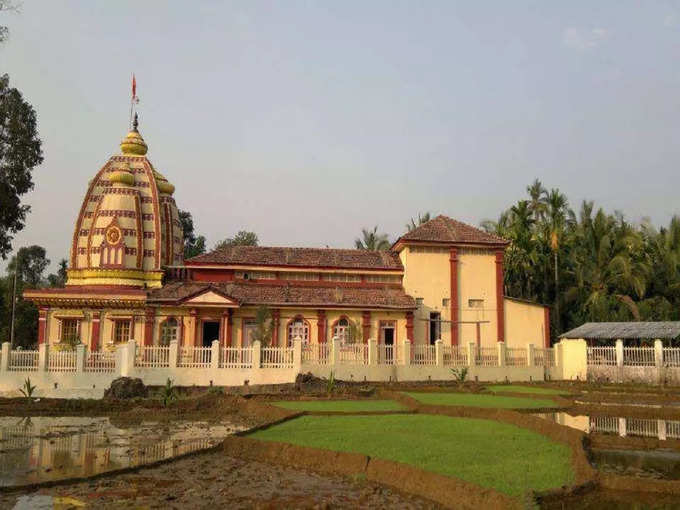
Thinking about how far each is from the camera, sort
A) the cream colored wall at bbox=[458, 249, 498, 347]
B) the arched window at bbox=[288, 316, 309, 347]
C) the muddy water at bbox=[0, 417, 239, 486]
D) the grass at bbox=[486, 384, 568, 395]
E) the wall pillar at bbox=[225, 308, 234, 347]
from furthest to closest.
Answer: the cream colored wall at bbox=[458, 249, 498, 347] → the arched window at bbox=[288, 316, 309, 347] → the wall pillar at bbox=[225, 308, 234, 347] → the grass at bbox=[486, 384, 568, 395] → the muddy water at bbox=[0, 417, 239, 486]

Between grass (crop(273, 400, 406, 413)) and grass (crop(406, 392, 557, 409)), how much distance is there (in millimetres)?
1037

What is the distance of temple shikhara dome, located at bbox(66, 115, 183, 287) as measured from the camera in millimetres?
32750

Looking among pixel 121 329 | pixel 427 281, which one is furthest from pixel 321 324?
pixel 121 329

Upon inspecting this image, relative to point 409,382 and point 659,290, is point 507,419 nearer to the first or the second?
point 409,382

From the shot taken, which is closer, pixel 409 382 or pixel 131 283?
pixel 409 382

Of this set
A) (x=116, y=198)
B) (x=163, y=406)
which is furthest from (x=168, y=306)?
(x=163, y=406)

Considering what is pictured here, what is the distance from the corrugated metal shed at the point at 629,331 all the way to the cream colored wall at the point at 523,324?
9.67 feet

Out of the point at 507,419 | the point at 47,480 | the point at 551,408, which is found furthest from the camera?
the point at 551,408

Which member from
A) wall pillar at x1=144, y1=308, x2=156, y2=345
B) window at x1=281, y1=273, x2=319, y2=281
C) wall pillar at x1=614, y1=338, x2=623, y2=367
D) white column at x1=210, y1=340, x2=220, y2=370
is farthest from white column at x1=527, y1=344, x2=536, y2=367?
wall pillar at x1=144, y1=308, x2=156, y2=345

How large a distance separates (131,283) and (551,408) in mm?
22317

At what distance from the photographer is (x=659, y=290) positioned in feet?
121

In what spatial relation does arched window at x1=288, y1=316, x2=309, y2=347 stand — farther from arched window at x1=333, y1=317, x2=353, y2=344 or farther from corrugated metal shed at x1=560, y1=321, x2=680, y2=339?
corrugated metal shed at x1=560, y1=321, x2=680, y2=339

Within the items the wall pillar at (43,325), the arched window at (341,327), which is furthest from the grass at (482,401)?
the wall pillar at (43,325)

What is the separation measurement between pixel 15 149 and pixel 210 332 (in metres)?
11.9
